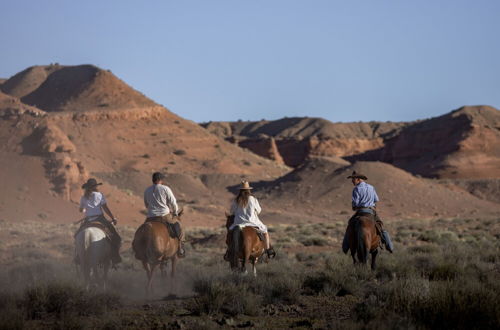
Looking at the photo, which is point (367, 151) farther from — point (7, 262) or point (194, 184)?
point (7, 262)

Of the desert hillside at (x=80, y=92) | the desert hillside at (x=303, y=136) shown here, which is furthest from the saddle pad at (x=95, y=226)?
the desert hillside at (x=303, y=136)

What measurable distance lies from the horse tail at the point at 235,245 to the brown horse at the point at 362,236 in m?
2.32

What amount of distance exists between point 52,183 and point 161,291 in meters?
28.5

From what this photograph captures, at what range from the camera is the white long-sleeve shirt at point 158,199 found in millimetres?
13091

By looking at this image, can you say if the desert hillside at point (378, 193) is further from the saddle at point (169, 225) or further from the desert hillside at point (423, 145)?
the saddle at point (169, 225)

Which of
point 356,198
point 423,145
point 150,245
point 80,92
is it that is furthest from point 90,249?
point 423,145

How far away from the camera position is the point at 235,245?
12.9 metres

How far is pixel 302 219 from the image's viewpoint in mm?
48938

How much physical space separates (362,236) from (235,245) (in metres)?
2.50

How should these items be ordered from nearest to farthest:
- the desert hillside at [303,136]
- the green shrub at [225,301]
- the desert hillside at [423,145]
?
the green shrub at [225,301]
the desert hillside at [423,145]
the desert hillside at [303,136]

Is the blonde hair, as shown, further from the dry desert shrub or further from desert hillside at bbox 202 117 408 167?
desert hillside at bbox 202 117 408 167

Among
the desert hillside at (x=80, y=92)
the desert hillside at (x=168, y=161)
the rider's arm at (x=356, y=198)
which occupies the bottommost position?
the rider's arm at (x=356, y=198)

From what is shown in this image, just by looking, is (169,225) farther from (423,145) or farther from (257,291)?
(423,145)

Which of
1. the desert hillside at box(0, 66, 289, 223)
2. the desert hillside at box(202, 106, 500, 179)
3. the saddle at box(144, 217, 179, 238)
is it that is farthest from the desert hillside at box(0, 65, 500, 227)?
the saddle at box(144, 217, 179, 238)
